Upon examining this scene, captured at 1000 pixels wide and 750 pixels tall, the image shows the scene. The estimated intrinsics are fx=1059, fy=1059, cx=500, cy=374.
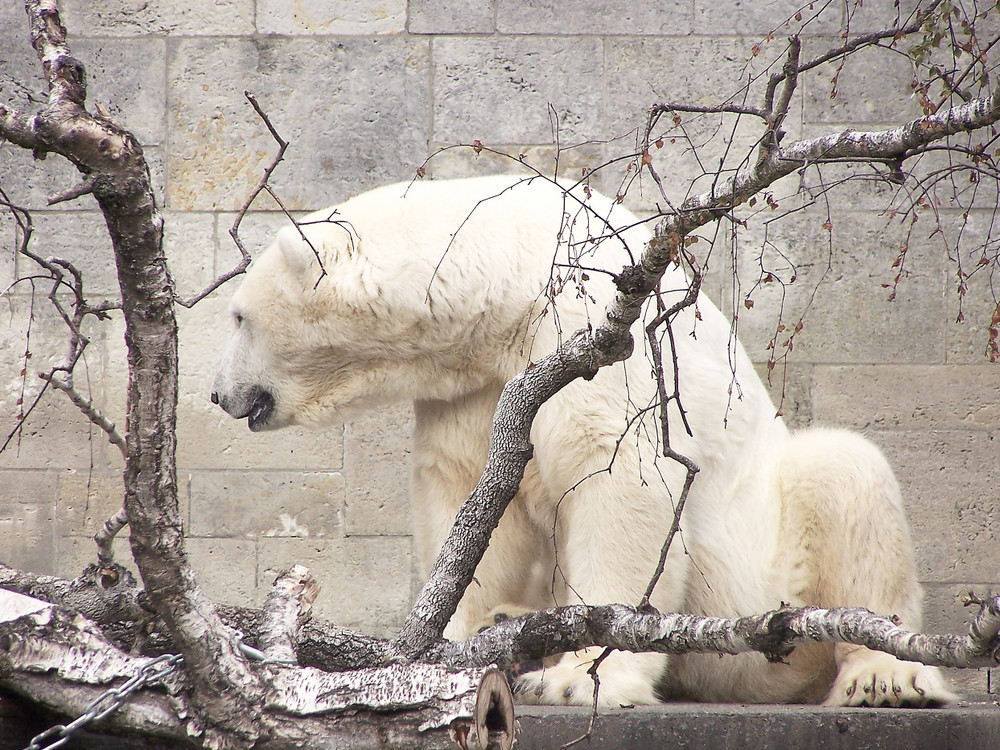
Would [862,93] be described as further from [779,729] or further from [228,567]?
[228,567]

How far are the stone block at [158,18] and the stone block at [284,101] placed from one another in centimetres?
8

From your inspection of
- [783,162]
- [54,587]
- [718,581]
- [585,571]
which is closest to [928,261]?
[718,581]

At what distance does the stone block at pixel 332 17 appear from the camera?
532 centimetres

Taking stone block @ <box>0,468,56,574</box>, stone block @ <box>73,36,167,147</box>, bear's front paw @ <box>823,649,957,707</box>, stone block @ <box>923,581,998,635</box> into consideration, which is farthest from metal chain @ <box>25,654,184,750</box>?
A: stone block @ <box>923,581,998,635</box>

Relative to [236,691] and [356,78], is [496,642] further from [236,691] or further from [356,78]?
[356,78]

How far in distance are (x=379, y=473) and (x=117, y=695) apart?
317cm

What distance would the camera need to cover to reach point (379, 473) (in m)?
5.28

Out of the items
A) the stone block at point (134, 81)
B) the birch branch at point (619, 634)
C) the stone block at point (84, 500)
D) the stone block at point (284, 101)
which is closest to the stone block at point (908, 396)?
the stone block at point (284, 101)

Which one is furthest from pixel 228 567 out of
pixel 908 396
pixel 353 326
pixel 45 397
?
pixel 908 396

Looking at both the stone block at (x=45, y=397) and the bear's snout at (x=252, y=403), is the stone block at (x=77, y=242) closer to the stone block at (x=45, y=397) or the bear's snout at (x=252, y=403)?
the stone block at (x=45, y=397)

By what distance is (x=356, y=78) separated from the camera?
5328mm

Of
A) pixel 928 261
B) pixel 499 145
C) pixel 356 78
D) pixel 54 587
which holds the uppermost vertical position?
pixel 356 78

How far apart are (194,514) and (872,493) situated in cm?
330

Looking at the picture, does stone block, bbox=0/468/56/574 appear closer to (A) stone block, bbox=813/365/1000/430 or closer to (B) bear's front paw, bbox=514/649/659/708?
(B) bear's front paw, bbox=514/649/659/708
